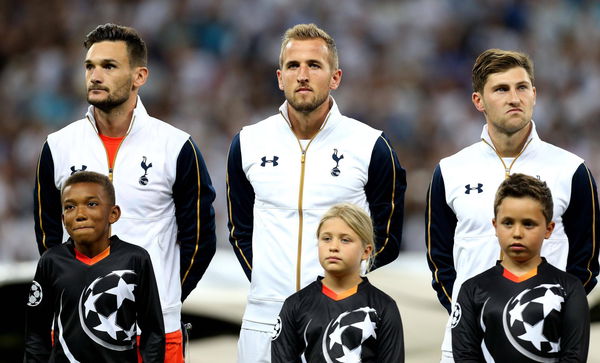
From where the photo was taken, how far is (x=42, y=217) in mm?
5082

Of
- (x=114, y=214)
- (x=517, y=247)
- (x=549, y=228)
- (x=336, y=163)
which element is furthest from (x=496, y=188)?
(x=114, y=214)

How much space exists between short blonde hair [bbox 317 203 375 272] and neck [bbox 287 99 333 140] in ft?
2.06

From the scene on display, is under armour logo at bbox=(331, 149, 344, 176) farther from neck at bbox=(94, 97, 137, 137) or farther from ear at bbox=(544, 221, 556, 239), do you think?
ear at bbox=(544, 221, 556, 239)

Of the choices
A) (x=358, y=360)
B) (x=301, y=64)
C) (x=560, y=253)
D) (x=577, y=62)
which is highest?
(x=577, y=62)

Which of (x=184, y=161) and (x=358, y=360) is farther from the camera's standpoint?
(x=184, y=161)

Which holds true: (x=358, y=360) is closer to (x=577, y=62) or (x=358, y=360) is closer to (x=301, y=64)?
(x=301, y=64)

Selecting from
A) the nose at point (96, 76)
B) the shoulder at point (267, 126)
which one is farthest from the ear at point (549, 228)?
the nose at point (96, 76)

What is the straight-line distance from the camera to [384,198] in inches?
201

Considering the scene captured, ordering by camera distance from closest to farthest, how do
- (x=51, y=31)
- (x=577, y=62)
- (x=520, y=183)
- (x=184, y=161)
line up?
1. (x=520, y=183)
2. (x=184, y=161)
3. (x=577, y=62)
4. (x=51, y=31)

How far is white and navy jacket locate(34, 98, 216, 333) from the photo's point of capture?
4.99 m

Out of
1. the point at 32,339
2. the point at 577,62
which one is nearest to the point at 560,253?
the point at 32,339

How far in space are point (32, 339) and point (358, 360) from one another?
4.05ft

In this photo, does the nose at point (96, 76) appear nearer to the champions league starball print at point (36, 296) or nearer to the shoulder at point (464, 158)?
the champions league starball print at point (36, 296)

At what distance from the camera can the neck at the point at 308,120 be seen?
5.17 metres
